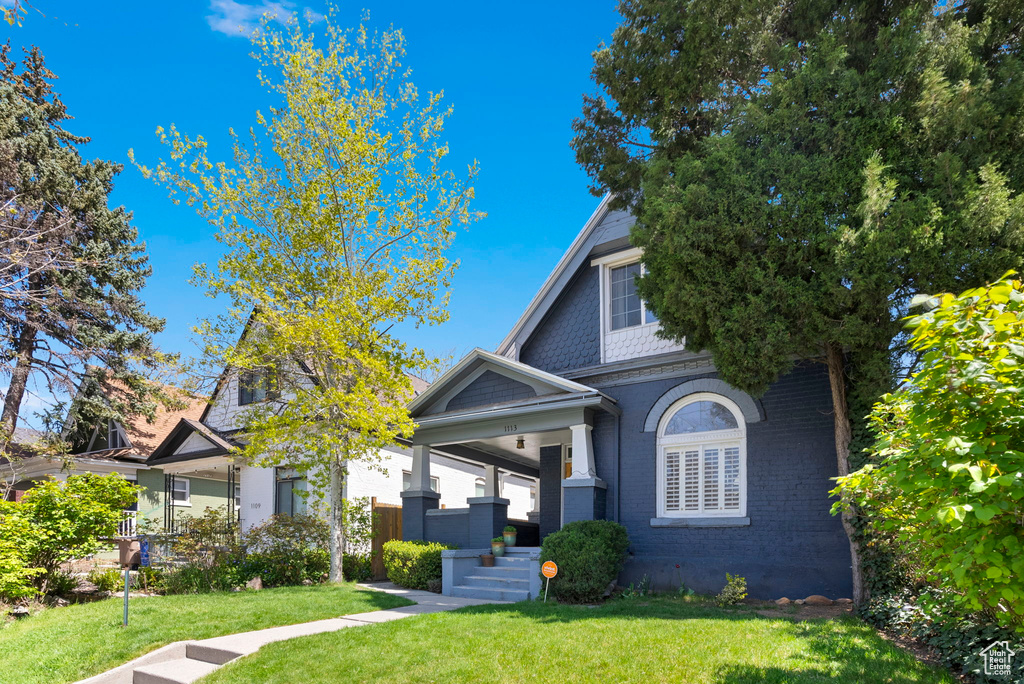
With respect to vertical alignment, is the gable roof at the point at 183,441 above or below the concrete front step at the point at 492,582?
above

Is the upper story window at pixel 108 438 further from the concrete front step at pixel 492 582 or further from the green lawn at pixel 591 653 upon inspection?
the green lawn at pixel 591 653

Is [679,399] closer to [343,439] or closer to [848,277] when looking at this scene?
[848,277]

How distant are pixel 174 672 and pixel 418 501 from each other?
24.3 feet

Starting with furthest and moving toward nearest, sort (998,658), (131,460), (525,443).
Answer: (131,460) → (525,443) → (998,658)

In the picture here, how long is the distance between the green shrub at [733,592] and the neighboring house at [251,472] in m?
7.82

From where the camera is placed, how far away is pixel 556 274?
14844 millimetres

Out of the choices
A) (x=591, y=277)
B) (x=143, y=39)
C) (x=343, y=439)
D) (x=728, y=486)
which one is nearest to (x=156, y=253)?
(x=343, y=439)

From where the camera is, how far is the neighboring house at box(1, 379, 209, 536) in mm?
21234

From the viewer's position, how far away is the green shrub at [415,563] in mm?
13438

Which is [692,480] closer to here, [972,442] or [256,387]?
[972,442]

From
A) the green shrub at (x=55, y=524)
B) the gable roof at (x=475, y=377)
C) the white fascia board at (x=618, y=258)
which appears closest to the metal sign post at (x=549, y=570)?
the gable roof at (x=475, y=377)

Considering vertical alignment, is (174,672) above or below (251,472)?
below

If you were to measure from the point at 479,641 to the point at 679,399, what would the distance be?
6.34 m

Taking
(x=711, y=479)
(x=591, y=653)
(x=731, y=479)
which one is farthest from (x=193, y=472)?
(x=591, y=653)
